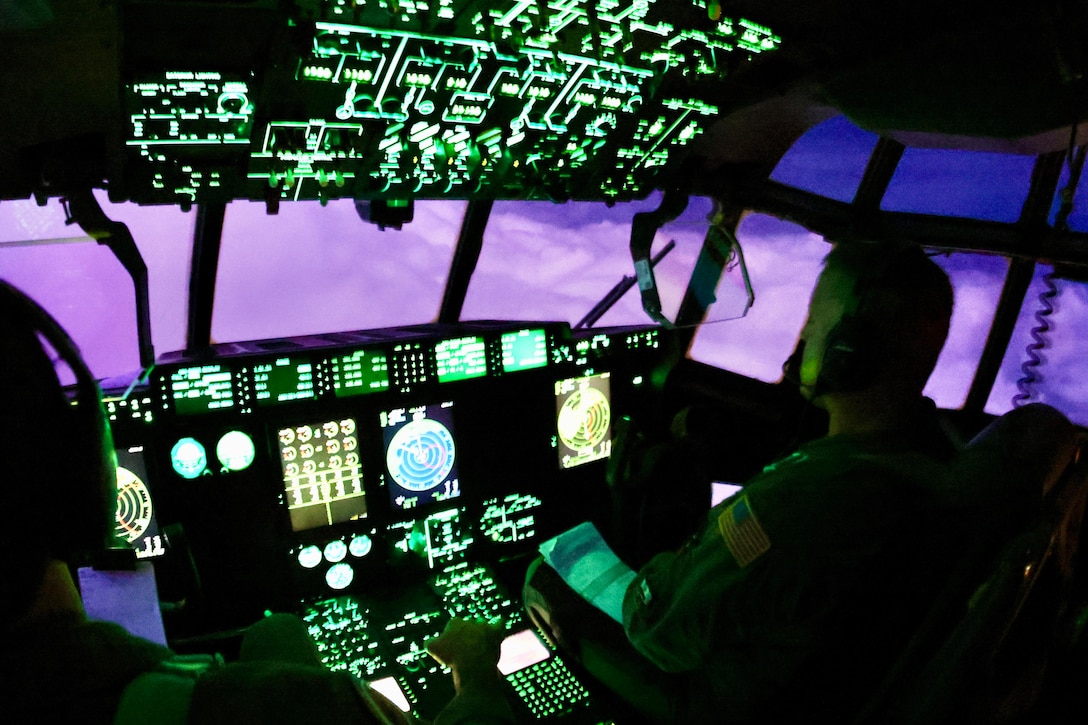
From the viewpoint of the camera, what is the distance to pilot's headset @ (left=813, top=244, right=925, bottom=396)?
1.15 metres

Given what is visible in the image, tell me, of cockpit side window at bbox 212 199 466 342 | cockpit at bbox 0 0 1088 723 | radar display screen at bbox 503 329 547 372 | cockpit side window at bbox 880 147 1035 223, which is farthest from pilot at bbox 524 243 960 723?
cockpit side window at bbox 880 147 1035 223

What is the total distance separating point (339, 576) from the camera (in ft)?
6.31

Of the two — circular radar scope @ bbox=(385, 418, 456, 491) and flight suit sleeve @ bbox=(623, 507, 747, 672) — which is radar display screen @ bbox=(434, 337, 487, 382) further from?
flight suit sleeve @ bbox=(623, 507, 747, 672)

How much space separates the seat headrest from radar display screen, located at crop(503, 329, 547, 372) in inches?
52.2

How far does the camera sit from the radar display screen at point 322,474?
185cm

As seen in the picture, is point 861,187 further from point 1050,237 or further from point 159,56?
point 159,56

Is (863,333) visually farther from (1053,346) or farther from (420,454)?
(1053,346)

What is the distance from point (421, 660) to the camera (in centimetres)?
164

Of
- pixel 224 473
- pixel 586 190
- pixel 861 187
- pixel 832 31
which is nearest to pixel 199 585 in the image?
pixel 224 473

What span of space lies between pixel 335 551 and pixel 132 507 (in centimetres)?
51

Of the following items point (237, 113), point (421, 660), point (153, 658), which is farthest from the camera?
point (421, 660)

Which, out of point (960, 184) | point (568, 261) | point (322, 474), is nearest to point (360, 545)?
point (322, 474)

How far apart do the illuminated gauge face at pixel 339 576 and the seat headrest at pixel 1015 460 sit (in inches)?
59.9

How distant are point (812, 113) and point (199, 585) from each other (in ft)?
7.93
